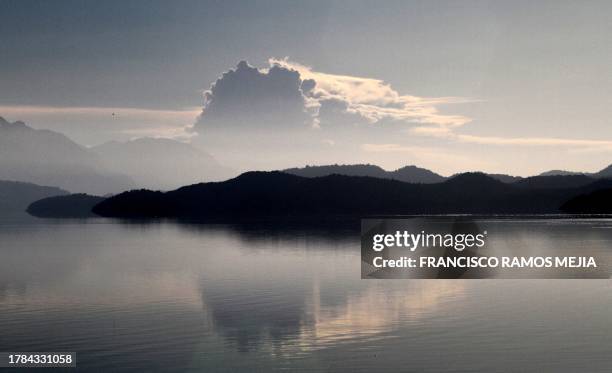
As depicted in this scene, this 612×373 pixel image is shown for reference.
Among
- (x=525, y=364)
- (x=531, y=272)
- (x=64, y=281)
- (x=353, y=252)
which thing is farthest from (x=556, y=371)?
(x=353, y=252)

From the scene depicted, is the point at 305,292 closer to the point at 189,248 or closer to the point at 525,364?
the point at 525,364

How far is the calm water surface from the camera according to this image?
47406 mm

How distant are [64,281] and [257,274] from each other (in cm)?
2692

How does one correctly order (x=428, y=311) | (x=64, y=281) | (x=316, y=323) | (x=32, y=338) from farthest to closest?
(x=64, y=281)
(x=428, y=311)
(x=316, y=323)
(x=32, y=338)

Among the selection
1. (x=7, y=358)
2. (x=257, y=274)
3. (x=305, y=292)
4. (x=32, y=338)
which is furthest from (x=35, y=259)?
(x=7, y=358)

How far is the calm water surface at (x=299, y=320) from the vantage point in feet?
156

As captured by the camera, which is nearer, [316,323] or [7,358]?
[7,358]

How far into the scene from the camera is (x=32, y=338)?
55.5 m

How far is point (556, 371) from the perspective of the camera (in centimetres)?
4425

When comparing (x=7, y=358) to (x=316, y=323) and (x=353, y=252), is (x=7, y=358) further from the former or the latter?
(x=353, y=252)

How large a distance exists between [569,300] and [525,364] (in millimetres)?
32922

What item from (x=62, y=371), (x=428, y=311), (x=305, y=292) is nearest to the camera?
(x=62, y=371)

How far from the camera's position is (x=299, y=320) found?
63.7m

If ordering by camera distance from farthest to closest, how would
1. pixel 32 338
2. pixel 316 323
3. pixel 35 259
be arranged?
pixel 35 259, pixel 316 323, pixel 32 338
